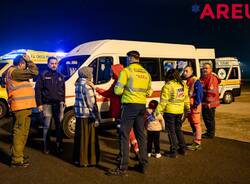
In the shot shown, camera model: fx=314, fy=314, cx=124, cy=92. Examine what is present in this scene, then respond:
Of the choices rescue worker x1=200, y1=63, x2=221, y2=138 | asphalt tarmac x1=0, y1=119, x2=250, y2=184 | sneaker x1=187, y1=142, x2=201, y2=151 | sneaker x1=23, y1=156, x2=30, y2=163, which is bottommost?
asphalt tarmac x1=0, y1=119, x2=250, y2=184

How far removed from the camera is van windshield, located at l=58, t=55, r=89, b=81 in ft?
28.1

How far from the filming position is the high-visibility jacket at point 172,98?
5961 millimetres

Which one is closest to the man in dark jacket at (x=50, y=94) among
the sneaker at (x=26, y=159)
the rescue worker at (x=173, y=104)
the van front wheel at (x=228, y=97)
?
the sneaker at (x=26, y=159)

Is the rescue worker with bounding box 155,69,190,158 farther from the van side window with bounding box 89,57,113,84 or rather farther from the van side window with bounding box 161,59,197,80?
the van side window with bounding box 161,59,197,80

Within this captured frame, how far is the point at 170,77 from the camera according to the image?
19.8 feet

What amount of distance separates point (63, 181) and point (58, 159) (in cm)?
128

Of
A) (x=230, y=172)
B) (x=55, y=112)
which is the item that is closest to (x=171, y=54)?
(x=55, y=112)

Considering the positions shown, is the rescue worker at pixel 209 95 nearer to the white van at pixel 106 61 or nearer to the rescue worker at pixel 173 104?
the rescue worker at pixel 173 104

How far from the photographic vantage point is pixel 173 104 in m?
6.06

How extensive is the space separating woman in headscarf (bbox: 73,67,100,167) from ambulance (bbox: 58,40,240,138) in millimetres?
2516

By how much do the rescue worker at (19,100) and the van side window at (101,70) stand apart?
9.11 feet

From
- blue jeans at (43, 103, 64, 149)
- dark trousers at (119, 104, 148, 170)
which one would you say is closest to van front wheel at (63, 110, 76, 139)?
blue jeans at (43, 103, 64, 149)

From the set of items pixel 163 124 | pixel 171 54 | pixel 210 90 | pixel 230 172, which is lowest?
pixel 230 172

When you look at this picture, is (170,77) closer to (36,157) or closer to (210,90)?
(210,90)
